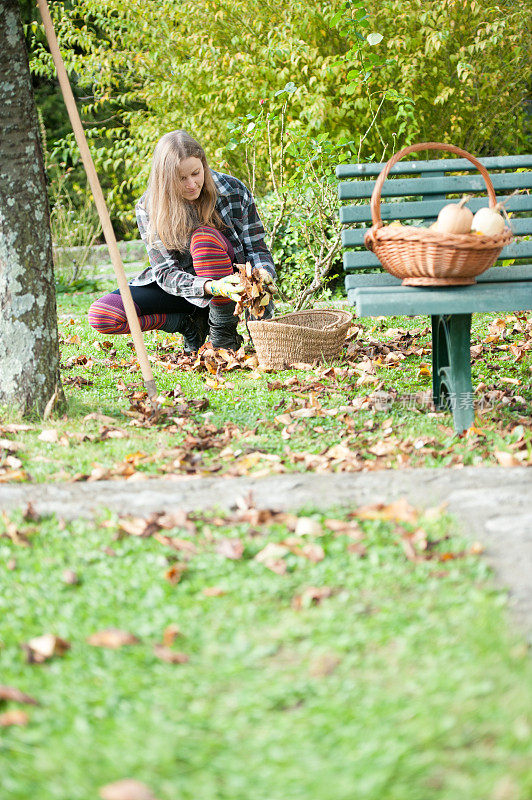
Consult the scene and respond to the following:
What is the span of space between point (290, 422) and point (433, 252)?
2.86 ft

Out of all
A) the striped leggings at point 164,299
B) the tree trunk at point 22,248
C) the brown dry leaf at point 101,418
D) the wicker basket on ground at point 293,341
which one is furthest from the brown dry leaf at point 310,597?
the striped leggings at point 164,299

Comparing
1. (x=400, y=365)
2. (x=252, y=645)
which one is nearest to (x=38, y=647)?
(x=252, y=645)

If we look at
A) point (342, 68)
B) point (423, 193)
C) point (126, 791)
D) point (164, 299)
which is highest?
point (342, 68)

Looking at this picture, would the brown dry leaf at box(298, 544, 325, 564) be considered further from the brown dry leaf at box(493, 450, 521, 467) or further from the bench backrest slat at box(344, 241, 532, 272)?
the bench backrest slat at box(344, 241, 532, 272)

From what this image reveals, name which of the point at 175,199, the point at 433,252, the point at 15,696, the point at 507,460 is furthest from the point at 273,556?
the point at 175,199

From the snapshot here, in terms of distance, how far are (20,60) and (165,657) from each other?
232cm

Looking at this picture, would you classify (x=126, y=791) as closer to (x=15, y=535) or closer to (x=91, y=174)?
(x=15, y=535)

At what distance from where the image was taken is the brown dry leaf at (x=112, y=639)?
1.53 m

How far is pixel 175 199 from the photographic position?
4.05 meters

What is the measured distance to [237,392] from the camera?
363 centimetres

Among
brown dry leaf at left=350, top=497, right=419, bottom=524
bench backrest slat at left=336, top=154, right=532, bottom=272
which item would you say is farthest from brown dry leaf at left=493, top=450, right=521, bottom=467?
bench backrest slat at left=336, top=154, right=532, bottom=272

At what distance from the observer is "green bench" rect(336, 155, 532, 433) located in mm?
2531

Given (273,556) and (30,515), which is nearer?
(273,556)

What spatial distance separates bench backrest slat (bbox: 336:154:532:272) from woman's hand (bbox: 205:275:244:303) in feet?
2.10
